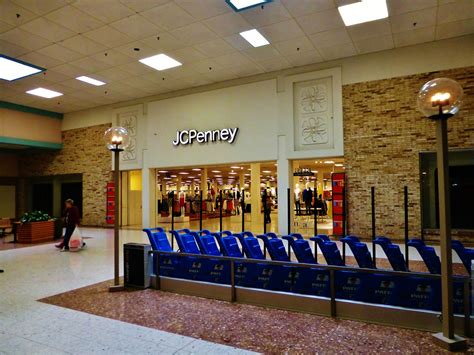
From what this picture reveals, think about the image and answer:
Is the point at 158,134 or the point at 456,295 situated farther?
the point at 158,134

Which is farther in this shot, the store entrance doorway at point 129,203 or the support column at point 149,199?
the store entrance doorway at point 129,203

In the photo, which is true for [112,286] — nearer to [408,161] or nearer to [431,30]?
→ [408,161]

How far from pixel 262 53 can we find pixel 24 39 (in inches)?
234

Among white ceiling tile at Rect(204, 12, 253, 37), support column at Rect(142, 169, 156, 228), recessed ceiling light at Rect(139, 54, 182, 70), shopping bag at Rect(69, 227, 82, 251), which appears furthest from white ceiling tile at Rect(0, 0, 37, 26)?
support column at Rect(142, 169, 156, 228)

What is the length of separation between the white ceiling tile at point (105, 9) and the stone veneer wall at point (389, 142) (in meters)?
6.07

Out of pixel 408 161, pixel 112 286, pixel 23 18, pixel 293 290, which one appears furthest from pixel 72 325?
pixel 408 161

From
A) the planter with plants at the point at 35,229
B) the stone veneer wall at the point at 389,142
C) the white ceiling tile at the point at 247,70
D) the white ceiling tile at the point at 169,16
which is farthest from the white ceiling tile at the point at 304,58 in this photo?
the planter with plants at the point at 35,229

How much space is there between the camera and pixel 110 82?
11602mm

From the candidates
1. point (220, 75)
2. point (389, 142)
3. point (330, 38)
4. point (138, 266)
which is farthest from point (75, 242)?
point (389, 142)

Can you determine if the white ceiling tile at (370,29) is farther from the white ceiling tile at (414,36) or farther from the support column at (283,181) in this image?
the support column at (283,181)

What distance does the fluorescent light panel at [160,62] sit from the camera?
960 cm

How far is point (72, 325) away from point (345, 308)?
2689mm

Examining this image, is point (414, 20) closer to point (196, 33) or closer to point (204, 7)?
point (204, 7)

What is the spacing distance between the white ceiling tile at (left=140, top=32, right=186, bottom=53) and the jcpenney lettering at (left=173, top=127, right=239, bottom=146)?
3.31m
